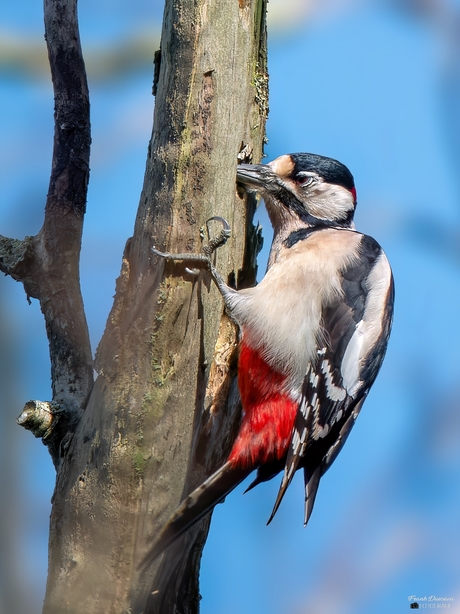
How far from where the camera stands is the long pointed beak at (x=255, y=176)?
2.65m

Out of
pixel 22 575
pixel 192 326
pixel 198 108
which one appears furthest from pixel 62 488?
pixel 198 108

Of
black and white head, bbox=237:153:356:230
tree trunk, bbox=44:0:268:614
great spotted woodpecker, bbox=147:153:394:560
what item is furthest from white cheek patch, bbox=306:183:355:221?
tree trunk, bbox=44:0:268:614

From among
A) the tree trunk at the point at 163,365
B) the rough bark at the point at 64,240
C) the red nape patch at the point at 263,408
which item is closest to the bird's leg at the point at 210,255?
the tree trunk at the point at 163,365

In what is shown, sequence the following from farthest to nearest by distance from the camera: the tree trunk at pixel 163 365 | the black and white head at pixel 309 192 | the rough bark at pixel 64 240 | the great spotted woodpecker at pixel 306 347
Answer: the black and white head at pixel 309 192 < the great spotted woodpecker at pixel 306 347 < the rough bark at pixel 64 240 < the tree trunk at pixel 163 365

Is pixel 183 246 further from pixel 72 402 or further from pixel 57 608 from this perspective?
pixel 57 608

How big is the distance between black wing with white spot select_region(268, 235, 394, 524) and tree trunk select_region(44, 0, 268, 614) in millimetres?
354

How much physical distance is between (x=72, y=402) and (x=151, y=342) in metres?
0.37

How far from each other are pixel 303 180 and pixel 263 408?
95 cm

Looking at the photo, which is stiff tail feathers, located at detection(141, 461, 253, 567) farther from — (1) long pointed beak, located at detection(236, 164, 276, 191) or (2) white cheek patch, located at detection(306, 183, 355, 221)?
(2) white cheek patch, located at detection(306, 183, 355, 221)

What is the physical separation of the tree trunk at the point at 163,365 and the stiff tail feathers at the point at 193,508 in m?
0.03

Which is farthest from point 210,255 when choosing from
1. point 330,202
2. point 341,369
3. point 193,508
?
point 330,202

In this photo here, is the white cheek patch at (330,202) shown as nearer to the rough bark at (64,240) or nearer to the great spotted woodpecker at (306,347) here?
the great spotted woodpecker at (306,347)

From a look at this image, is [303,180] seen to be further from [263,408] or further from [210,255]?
[263,408]

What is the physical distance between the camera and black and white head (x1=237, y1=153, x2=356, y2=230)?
3.07 meters
